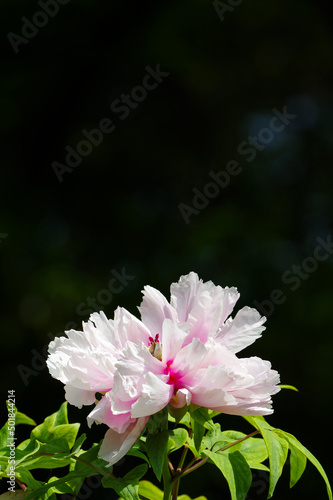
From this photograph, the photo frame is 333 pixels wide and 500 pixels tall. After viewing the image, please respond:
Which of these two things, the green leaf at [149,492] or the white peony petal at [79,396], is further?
the green leaf at [149,492]

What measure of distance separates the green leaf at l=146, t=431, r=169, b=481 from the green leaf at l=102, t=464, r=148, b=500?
27mm

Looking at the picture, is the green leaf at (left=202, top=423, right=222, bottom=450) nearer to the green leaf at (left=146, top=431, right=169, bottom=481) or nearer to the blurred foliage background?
the green leaf at (left=146, top=431, right=169, bottom=481)

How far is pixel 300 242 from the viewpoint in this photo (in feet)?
11.1

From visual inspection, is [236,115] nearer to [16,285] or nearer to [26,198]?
[26,198]

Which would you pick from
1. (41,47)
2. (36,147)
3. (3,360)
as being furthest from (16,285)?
(41,47)
